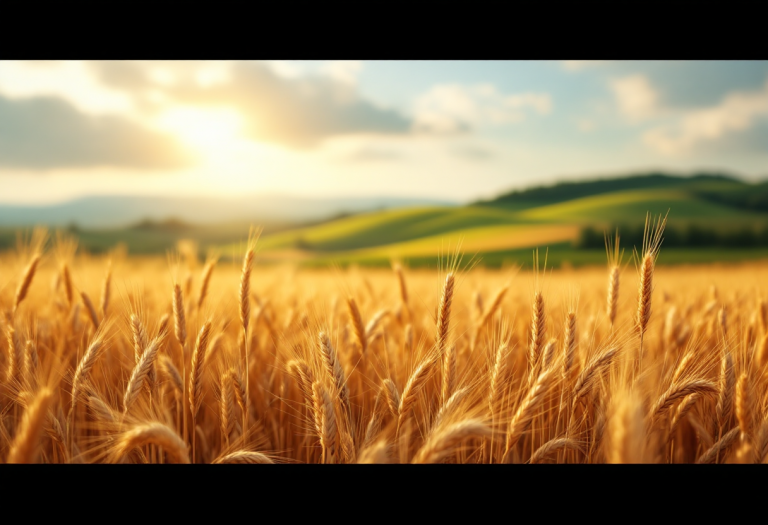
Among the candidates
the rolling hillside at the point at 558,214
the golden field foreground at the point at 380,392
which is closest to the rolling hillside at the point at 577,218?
the rolling hillside at the point at 558,214

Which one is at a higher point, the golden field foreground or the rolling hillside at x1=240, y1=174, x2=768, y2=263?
the rolling hillside at x1=240, y1=174, x2=768, y2=263

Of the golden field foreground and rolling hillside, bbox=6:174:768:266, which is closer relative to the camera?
the golden field foreground

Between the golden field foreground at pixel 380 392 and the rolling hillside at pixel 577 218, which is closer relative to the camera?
the golden field foreground at pixel 380 392

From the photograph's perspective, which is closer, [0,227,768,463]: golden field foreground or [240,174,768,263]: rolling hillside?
[0,227,768,463]: golden field foreground

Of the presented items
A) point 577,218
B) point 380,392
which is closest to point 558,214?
point 577,218

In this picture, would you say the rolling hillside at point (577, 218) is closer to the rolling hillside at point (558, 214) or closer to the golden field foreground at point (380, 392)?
the rolling hillside at point (558, 214)

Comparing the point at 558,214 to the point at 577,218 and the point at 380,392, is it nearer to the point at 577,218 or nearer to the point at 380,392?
the point at 577,218

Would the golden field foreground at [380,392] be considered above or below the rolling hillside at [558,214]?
below

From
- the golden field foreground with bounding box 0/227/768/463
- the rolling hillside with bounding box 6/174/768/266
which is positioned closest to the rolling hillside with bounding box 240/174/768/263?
the rolling hillside with bounding box 6/174/768/266

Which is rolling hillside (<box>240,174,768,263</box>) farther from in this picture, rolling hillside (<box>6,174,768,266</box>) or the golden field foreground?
the golden field foreground
